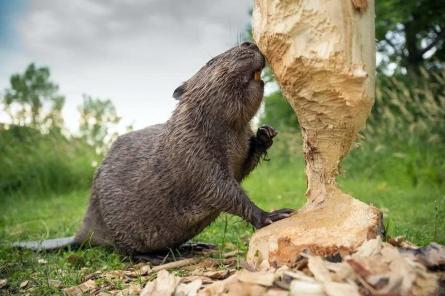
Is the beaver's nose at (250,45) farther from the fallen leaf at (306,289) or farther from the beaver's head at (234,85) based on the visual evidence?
the fallen leaf at (306,289)

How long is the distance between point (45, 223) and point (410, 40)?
852 centimetres

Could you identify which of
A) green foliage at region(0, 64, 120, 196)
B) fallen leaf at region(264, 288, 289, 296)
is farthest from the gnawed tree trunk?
green foliage at region(0, 64, 120, 196)

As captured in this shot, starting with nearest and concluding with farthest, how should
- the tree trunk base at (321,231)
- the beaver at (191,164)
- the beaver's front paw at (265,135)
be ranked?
the tree trunk base at (321,231)
the beaver at (191,164)
the beaver's front paw at (265,135)

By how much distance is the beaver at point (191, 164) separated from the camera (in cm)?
349

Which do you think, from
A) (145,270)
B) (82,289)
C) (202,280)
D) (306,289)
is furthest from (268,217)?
(82,289)

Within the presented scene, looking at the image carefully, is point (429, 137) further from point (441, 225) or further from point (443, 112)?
point (441, 225)

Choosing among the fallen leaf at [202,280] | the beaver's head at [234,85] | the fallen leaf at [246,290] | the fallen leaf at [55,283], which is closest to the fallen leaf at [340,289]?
the fallen leaf at [246,290]

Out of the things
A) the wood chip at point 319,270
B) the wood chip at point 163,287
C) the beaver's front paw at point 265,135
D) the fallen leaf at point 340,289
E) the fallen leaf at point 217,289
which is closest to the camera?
the fallen leaf at point 340,289

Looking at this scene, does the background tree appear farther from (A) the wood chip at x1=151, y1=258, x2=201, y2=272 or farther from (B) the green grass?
(A) the wood chip at x1=151, y1=258, x2=201, y2=272

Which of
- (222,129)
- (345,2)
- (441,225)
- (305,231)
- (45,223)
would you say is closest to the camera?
(345,2)

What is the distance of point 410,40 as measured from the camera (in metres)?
11.9

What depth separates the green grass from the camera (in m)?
4.06

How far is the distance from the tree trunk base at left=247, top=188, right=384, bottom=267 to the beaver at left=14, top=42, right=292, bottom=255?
193 mm

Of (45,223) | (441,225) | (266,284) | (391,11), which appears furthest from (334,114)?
(391,11)
